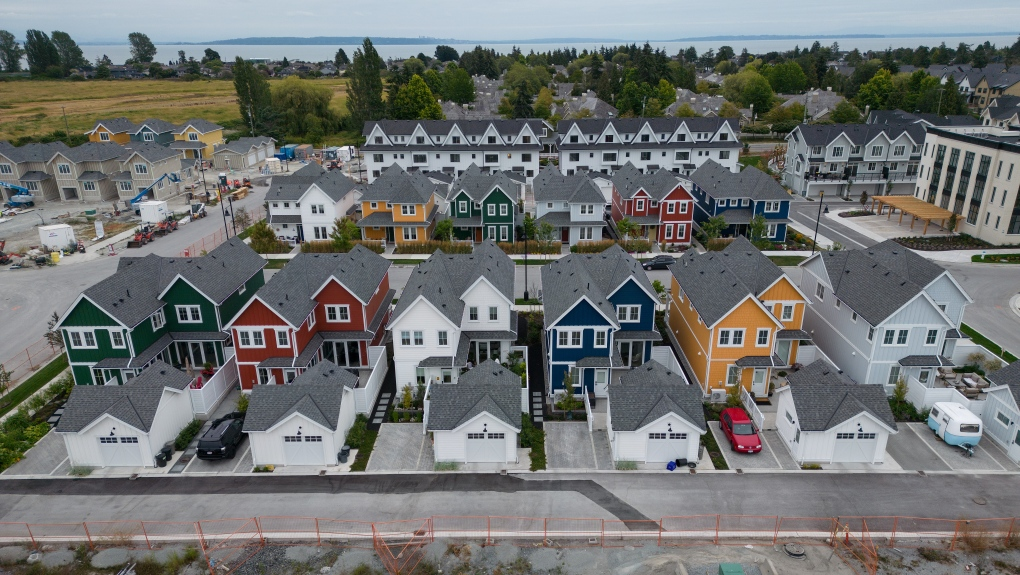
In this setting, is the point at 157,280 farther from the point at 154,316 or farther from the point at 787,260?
the point at 787,260

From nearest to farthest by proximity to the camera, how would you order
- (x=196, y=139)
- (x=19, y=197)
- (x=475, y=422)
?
(x=475, y=422) < (x=19, y=197) < (x=196, y=139)

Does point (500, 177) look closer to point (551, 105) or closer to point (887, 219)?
point (887, 219)

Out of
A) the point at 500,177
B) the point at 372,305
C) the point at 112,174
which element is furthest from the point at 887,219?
the point at 112,174

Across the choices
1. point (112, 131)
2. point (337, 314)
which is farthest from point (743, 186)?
point (112, 131)

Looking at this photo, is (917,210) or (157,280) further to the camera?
(917,210)

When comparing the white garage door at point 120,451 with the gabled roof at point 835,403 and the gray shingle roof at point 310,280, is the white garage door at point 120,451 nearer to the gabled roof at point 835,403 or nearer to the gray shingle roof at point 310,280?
the gray shingle roof at point 310,280
